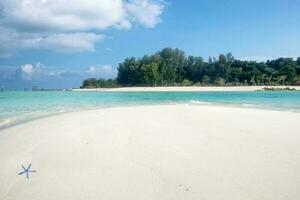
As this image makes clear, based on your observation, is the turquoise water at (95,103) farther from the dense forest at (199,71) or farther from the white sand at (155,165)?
the dense forest at (199,71)

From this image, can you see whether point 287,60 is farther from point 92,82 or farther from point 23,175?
point 23,175

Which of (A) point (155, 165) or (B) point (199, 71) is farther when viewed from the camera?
(B) point (199, 71)

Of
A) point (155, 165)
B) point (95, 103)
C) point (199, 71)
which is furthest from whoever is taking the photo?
point (199, 71)

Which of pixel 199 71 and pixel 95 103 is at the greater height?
pixel 199 71

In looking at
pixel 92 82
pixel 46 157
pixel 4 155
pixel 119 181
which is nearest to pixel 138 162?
pixel 119 181

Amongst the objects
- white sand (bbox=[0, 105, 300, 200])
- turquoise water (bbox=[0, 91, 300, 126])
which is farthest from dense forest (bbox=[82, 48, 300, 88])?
white sand (bbox=[0, 105, 300, 200])

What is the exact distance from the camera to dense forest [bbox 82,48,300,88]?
80000 millimetres

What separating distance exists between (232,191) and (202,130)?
4680mm

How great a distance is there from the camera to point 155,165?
16.7 ft

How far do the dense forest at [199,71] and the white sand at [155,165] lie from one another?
75.1m

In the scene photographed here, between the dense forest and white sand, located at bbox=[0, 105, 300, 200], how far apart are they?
75141 millimetres

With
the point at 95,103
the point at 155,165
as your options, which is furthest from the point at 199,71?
the point at 155,165

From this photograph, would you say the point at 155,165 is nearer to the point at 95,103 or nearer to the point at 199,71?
the point at 95,103

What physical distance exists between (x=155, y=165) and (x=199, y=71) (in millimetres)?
87159
